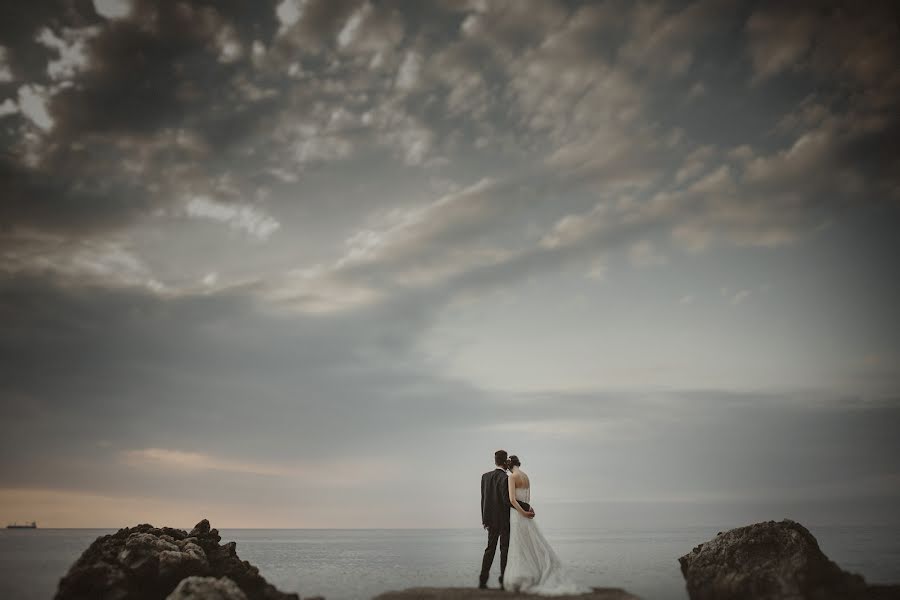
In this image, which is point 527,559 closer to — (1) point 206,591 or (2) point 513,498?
(2) point 513,498

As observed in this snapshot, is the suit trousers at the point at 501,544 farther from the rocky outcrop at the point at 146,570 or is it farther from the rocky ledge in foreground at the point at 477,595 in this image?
the rocky outcrop at the point at 146,570

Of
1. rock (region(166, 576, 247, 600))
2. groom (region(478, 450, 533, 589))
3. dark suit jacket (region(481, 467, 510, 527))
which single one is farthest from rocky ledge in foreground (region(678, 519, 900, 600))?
rock (region(166, 576, 247, 600))

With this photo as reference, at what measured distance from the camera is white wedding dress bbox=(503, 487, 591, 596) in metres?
15.2

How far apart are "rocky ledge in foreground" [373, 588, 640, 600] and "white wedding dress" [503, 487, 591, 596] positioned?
1.60ft

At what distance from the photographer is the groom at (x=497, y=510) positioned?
643 inches

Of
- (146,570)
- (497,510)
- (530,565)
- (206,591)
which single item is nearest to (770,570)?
(530,565)

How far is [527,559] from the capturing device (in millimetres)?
15641

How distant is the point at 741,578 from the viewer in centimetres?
1786

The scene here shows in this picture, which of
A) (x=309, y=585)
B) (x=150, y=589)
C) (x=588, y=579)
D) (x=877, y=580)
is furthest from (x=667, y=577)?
(x=150, y=589)

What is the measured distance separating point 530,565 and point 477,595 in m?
1.81

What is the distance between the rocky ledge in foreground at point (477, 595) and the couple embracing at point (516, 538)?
49 cm

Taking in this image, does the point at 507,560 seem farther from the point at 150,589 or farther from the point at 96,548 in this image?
the point at 96,548

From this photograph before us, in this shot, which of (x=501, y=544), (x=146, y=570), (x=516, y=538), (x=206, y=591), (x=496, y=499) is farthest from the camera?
(x=146, y=570)

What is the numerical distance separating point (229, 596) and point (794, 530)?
1725cm
